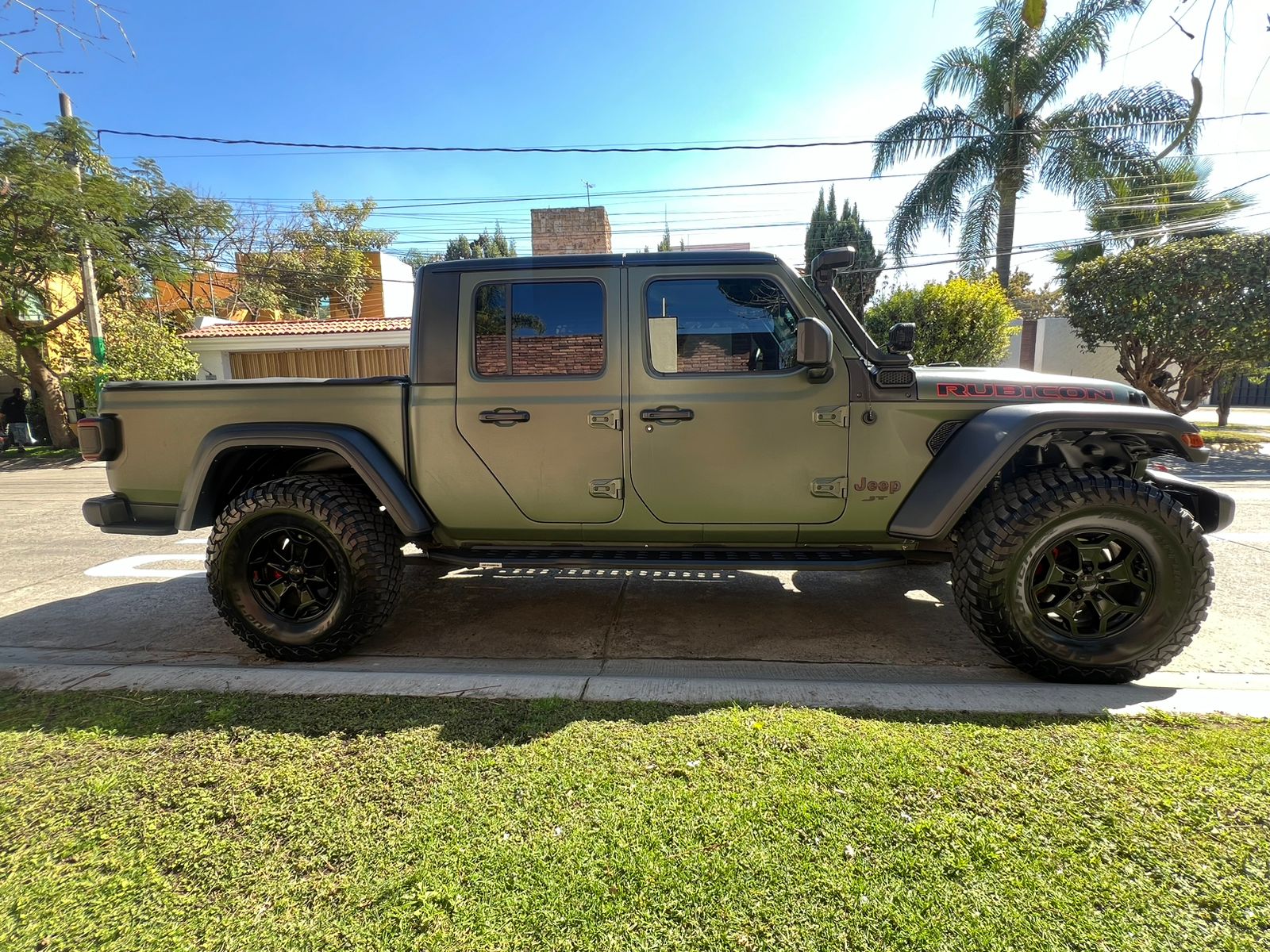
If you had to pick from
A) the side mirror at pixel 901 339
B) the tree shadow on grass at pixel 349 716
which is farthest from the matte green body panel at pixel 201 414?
the side mirror at pixel 901 339

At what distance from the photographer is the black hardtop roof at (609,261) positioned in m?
3.03

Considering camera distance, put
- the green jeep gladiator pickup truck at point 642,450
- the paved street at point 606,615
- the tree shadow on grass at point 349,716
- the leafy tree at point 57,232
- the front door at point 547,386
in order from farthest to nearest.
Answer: the leafy tree at point 57,232
the paved street at point 606,615
the front door at point 547,386
the green jeep gladiator pickup truck at point 642,450
the tree shadow on grass at point 349,716

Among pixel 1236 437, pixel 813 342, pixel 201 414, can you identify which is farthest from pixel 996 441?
pixel 1236 437

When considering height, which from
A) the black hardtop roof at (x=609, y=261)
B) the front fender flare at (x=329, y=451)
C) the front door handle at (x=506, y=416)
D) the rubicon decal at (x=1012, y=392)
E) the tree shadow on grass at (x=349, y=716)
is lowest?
the tree shadow on grass at (x=349, y=716)

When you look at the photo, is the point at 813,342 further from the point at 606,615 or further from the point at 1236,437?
the point at 1236,437

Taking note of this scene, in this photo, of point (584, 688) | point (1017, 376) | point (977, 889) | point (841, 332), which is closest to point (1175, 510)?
point (1017, 376)

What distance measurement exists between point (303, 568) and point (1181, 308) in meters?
14.9

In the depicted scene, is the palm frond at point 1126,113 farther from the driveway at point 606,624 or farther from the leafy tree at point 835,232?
the driveway at point 606,624

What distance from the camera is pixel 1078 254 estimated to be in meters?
17.8

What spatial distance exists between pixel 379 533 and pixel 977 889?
2.77 m

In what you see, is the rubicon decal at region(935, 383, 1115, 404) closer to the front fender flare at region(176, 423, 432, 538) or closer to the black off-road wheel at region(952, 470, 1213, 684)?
the black off-road wheel at region(952, 470, 1213, 684)

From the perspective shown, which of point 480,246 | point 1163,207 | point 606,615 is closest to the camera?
point 606,615

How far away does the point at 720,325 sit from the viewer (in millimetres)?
3066

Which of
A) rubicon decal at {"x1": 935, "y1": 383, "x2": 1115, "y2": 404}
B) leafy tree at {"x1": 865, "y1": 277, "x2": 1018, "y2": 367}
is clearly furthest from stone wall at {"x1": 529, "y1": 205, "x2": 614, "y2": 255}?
rubicon decal at {"x1": 935, "y1": 383, "x2": 1115, "y2": 404}
